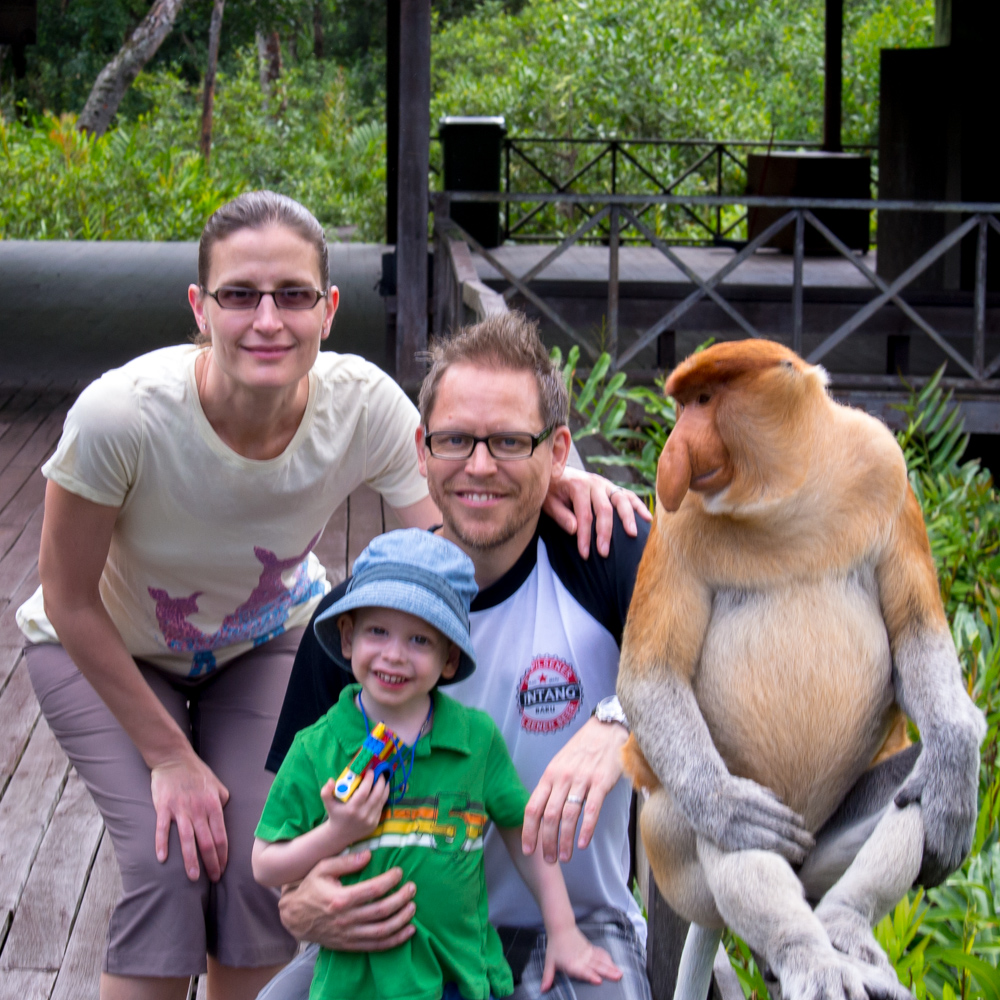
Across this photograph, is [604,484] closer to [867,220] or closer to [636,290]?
[636,290]

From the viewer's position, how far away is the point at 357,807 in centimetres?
147

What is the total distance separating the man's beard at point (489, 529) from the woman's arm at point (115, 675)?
0.64m

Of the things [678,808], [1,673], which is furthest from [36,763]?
[678,808]

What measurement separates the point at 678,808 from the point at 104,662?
3.91 ft

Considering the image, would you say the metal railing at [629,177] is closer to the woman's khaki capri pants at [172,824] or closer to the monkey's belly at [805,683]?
the woman's khaki capri pants at [172,824]

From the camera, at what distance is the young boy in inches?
60.4

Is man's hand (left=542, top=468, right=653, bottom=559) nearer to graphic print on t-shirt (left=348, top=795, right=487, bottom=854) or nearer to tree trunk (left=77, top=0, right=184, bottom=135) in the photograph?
graphic print on t-shirt (left=348, top=795, right=487, bottom=854)

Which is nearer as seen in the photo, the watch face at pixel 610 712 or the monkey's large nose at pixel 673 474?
the monkey's large nose at pixel 673 474

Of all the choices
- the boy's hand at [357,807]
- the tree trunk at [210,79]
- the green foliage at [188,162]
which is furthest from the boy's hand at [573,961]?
the tree trunk at [210,79]

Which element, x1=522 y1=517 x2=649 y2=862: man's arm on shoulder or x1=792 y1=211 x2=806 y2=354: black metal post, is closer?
x1=522 y1=517 x2=649 y2=862: man's arm on shoulder

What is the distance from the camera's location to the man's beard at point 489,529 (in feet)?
5.68

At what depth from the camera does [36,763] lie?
3189 millimetres

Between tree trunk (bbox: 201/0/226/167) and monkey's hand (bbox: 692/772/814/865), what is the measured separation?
18.3 metres

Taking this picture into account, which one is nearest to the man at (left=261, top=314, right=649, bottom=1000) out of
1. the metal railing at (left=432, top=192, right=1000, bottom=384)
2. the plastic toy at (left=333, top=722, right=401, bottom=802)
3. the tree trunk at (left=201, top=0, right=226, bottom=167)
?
the plastic toy at (left=333, top=722, right=401, bottom=802)
